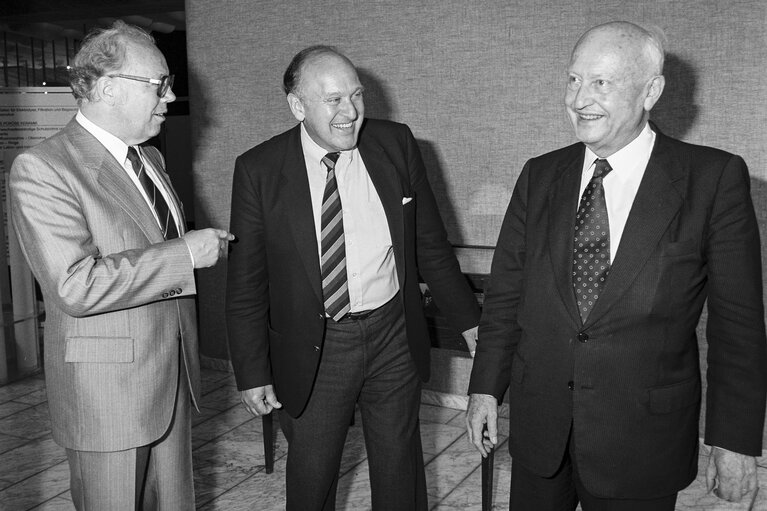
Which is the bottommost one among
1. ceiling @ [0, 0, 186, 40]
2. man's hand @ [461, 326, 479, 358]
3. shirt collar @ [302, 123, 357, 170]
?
man's hand @ [461, 326, 479, 358]

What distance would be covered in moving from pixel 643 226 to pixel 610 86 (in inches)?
13.3

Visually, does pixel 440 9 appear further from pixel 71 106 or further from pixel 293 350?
pixel 71 106

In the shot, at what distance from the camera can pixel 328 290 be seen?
2412 mm

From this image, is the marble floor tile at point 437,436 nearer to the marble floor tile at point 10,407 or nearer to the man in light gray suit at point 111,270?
the man in light gray suit at point 111,270

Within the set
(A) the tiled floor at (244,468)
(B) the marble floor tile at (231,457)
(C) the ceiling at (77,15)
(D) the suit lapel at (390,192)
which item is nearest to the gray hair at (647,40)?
(D) the suit lapel at (390,192)

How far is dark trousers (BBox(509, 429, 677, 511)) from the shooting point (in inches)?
72.1

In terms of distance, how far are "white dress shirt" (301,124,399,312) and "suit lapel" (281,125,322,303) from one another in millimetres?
30

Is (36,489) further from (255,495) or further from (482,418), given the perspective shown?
(482,418)

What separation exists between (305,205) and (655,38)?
1134 mm

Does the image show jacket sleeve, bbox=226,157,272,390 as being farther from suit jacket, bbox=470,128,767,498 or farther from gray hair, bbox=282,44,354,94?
suit jacket, bbox=470,128,767,498

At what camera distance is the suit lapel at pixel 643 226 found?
1.74 m

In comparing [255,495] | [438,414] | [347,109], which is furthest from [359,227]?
[438,414]

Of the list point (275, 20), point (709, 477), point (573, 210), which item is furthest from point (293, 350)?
point (275, 20)

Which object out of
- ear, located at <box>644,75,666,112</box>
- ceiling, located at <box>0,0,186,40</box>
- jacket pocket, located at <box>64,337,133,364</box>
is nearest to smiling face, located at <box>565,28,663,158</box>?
ear, located at <box>644,75,666,112</box>
